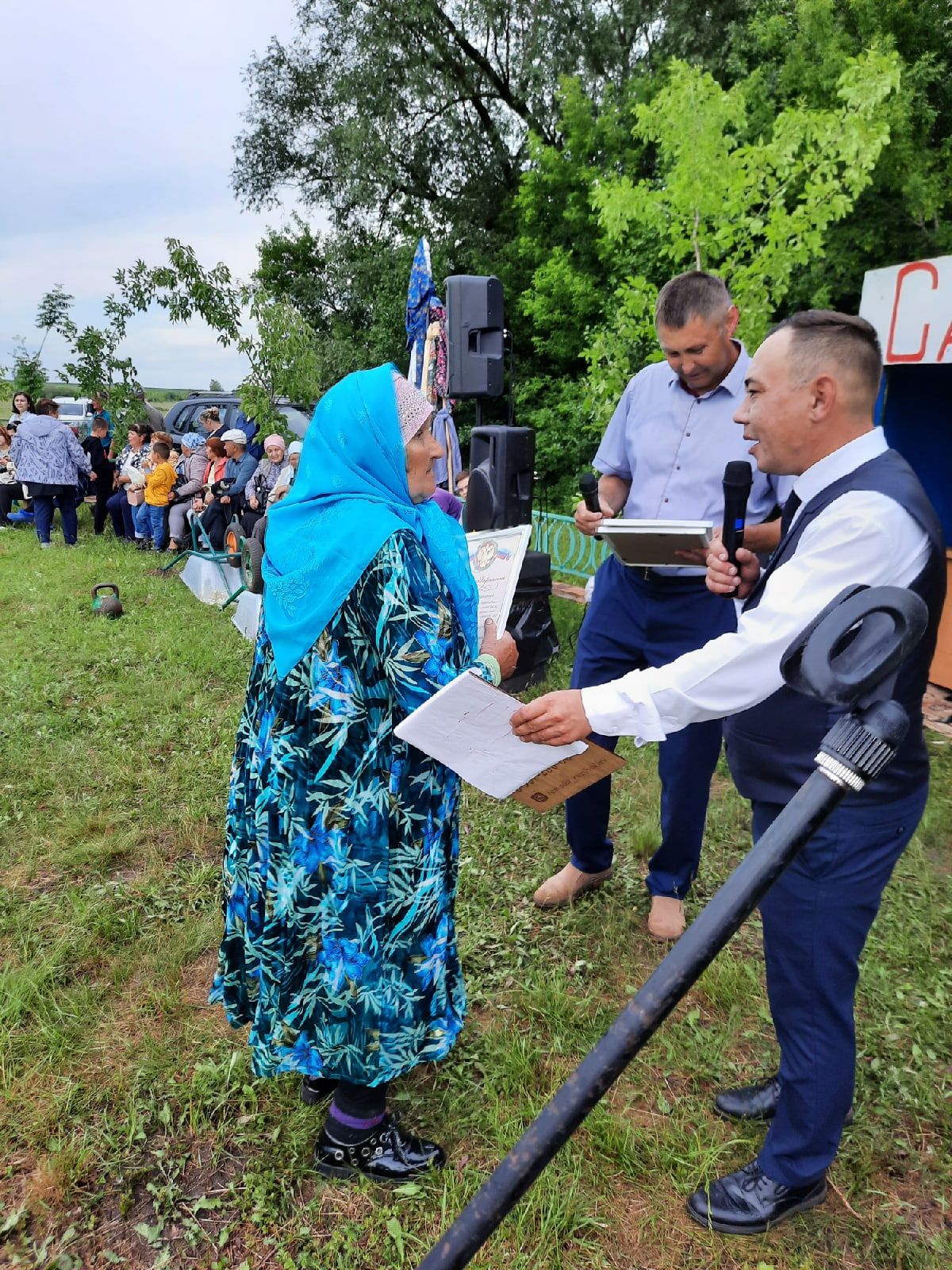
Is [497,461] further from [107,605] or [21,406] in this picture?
[21,406]

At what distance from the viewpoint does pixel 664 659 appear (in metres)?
2.85

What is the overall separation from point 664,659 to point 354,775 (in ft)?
4.51

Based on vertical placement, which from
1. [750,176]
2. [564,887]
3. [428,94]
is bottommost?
[564,887]

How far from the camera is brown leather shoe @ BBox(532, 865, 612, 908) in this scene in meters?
3.25

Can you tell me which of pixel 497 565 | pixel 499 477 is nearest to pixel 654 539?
pixel 497 565

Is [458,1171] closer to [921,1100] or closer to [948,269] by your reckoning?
[921,1100]

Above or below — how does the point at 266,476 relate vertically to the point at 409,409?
below

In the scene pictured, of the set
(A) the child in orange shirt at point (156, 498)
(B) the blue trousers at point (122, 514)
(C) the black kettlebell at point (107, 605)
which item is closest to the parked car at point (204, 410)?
(A) the child in orange shirt at point (156, 498)

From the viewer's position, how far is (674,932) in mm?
3047

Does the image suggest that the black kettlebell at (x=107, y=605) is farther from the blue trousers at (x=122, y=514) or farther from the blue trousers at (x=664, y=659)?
the blue trousers at (x=664, y=659)

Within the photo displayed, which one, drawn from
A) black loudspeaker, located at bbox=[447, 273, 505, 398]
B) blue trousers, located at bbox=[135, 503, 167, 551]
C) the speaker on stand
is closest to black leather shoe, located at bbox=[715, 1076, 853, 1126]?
the speaker on stand

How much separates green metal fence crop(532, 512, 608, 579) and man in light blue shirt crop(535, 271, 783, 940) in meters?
5.02

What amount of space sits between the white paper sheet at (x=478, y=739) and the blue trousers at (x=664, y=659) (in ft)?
3.45

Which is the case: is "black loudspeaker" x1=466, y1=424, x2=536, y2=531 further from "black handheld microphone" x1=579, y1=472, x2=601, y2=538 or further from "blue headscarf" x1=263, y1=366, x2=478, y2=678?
"blue headscarf" x1=263, y1=366, x2=478, y2=678
